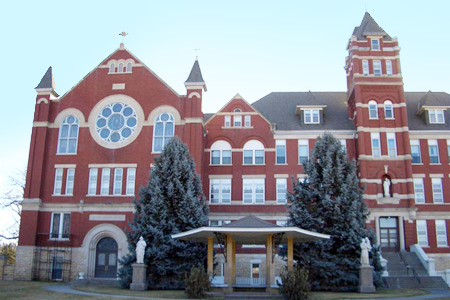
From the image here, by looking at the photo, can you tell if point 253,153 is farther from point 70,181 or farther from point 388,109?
point 70,181

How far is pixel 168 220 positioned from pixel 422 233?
20649mm

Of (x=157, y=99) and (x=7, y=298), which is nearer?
(x=7, y=298)

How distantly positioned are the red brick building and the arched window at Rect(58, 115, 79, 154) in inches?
3.2

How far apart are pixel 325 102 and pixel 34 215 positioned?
2698 cm

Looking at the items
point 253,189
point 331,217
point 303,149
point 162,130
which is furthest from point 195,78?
point 331,217

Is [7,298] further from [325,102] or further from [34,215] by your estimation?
[325,102]

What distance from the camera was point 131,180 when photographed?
124 ft

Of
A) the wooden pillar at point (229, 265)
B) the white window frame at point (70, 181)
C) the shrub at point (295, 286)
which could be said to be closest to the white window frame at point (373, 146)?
the wooden pillar at point (229, 265)

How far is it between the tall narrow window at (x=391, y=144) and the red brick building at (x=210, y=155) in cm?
9

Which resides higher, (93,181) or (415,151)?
(415,151)

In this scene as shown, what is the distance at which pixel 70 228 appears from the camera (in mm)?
37125

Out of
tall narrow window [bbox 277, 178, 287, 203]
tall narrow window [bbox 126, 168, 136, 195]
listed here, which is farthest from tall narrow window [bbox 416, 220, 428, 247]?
tall narrow window [bbox 126, 168, 136, 195]

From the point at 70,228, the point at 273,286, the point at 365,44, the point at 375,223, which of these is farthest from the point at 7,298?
the point at 365,44

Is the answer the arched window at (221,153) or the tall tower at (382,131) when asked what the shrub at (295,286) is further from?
the arched window at (221,153)
